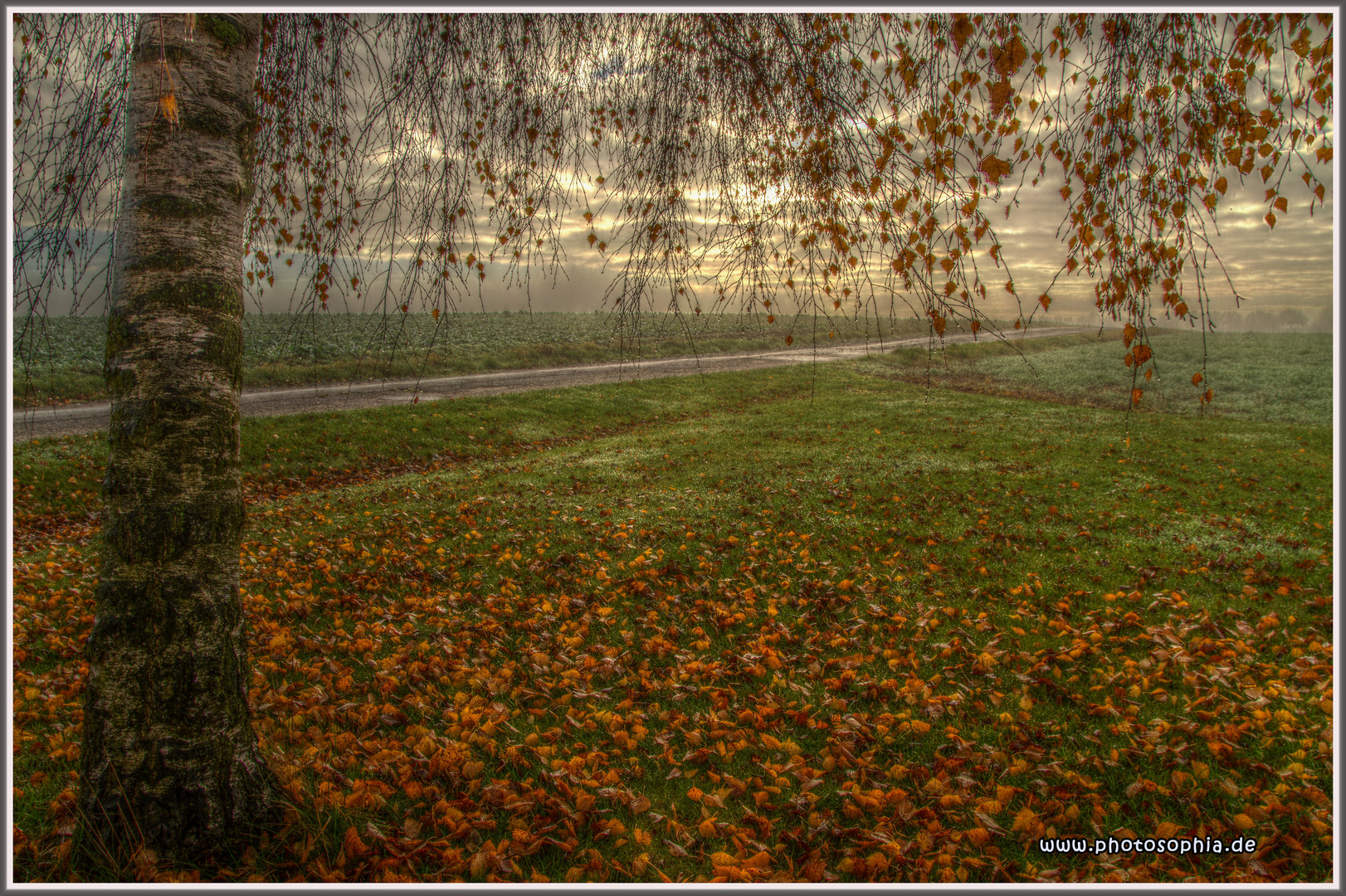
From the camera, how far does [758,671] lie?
4.68 m

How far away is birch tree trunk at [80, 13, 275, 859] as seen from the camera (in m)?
2.32

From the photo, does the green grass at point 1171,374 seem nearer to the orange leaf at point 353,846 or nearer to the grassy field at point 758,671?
the grassy field at point 758,671

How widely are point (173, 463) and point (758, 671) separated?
148 inches

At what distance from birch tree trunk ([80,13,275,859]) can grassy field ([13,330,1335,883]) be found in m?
0.41

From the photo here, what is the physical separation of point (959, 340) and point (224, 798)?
43.4 metres

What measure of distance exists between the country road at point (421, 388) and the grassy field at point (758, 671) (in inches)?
84.5

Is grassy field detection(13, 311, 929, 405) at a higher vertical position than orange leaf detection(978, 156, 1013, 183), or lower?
higher

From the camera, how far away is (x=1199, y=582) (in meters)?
6.34

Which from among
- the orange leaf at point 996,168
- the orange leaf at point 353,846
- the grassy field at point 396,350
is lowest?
the orange leaf at point 353,846

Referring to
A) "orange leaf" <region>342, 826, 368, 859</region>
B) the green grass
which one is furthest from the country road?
"orange leaf" <region>342, 826, 368, 859</region>

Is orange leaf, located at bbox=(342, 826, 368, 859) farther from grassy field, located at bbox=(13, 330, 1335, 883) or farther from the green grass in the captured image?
the green grass

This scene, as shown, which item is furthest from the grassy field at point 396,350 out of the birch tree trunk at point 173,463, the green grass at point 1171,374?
the green grass at point 1171,374

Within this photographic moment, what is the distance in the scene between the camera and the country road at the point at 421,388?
12.9 meters

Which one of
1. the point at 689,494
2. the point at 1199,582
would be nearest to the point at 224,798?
the point at 689,494
